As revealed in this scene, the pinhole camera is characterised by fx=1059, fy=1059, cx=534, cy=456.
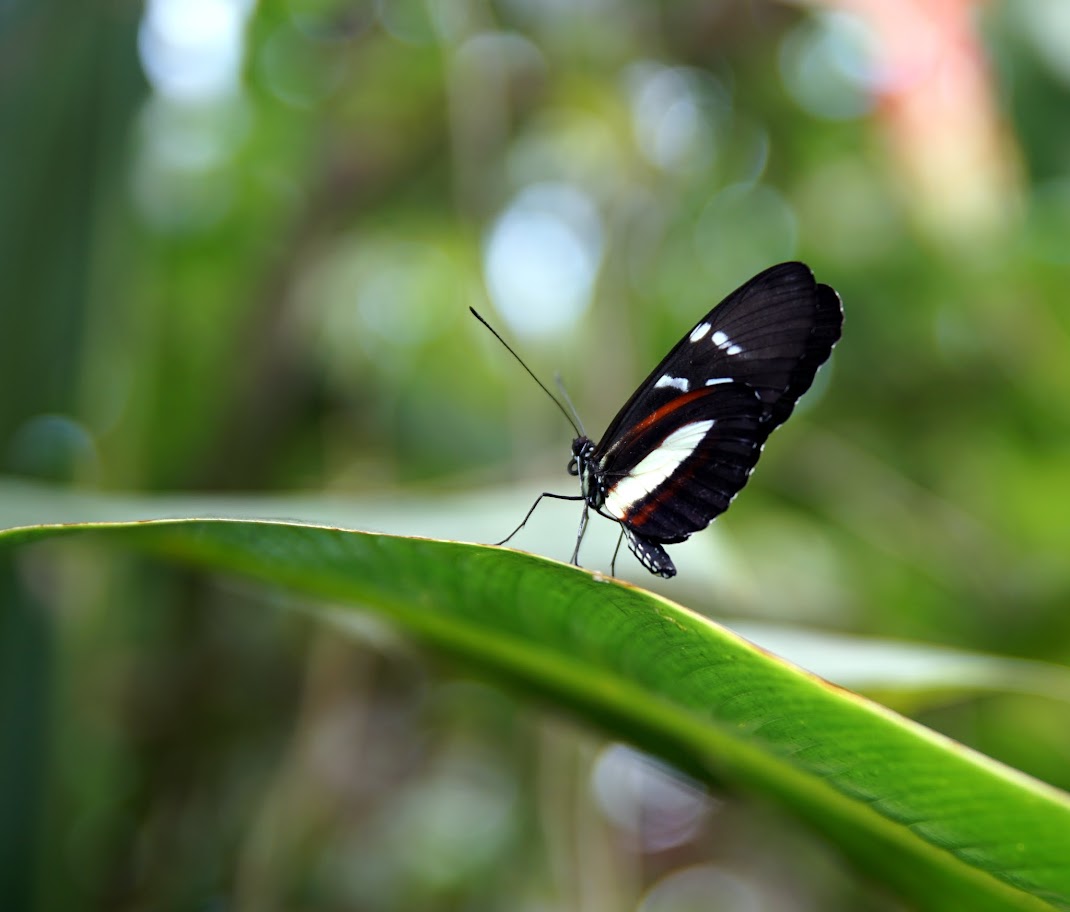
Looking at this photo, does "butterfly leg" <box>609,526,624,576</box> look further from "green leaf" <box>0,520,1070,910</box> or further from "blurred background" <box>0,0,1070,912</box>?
"green leaf" <box>0,520,1070,910</box>

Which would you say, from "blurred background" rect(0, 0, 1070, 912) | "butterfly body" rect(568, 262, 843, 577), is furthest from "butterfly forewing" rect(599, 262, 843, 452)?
"blurred background" rect(0, 0, 1070, 912)

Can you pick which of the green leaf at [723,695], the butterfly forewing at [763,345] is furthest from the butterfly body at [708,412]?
the green leaf at [723,695]

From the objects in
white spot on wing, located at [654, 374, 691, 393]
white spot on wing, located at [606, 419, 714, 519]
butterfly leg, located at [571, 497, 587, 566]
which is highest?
white spot on wing, located at [654, 374, 691, 393]

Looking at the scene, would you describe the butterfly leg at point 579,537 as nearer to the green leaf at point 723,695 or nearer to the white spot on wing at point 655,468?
the white spot on wing at point 655,468

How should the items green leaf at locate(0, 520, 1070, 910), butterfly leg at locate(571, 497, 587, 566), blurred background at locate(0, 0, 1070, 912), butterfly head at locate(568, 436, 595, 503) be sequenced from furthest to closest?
1. blurred background at locate(0, 0, 1070, 912)
2. butterfly head at locate(568, 436, 595, 503)
3. butterfly leg at locate(571, 497, 587, 566)
4. green leaf at locate(0, 520, 1070, 910)

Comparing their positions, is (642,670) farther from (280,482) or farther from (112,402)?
(280,482)

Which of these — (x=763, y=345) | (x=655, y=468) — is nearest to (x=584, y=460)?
(x=655, y=468)

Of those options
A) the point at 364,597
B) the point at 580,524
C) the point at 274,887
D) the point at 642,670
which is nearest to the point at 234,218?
the point at 274,887
